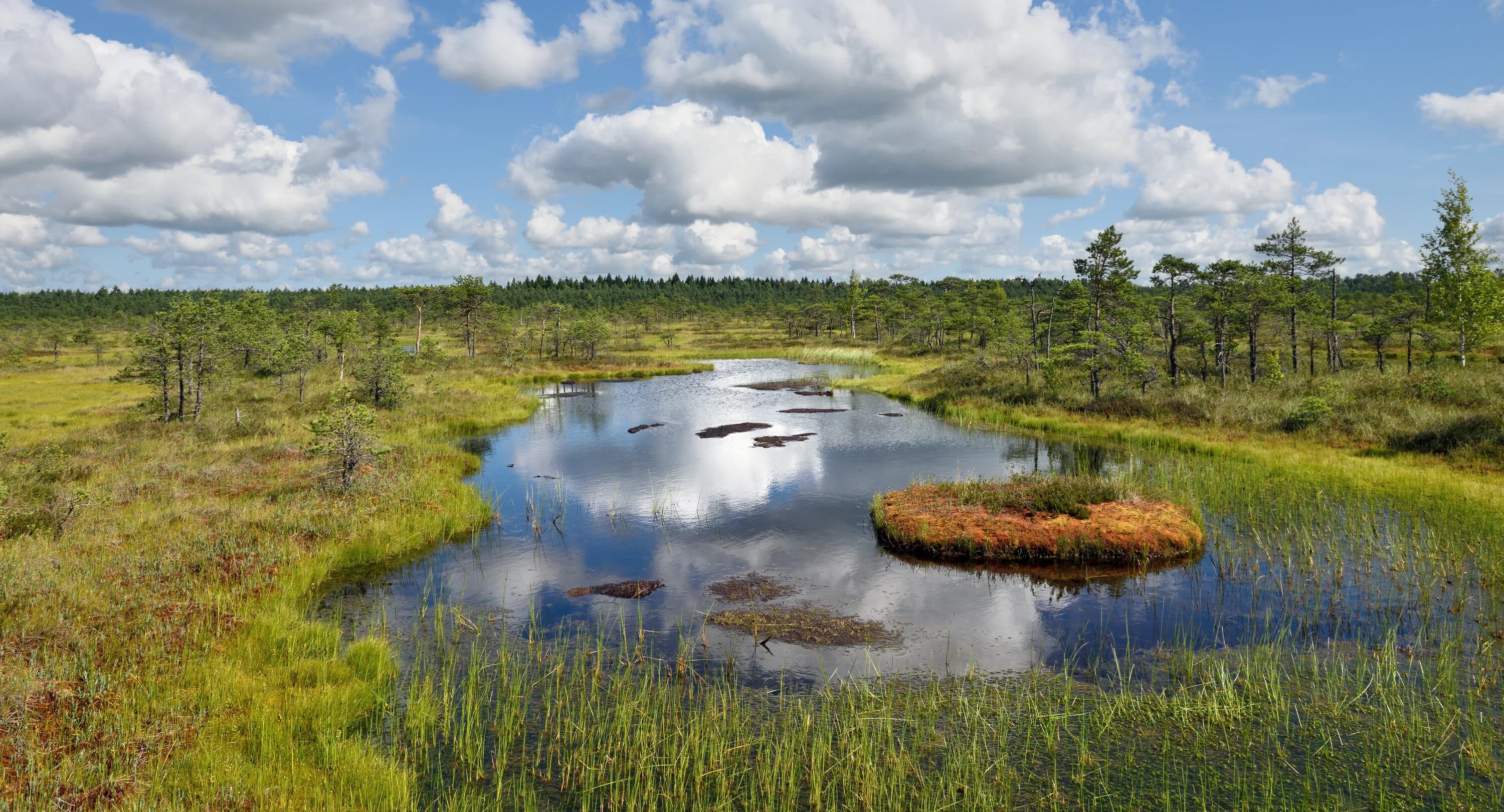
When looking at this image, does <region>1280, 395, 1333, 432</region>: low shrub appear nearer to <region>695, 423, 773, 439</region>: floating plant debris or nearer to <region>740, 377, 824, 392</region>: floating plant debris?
<region>695, 423, 773, 439</region>: floating plant debris

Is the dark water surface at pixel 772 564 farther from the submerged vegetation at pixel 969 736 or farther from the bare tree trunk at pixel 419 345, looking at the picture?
the bare tree trunk at pixel 419 345

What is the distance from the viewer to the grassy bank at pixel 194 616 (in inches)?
387

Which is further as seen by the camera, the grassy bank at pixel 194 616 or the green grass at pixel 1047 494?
the green grass at pixel 1047 494

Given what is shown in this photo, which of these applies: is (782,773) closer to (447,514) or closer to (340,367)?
(447,514)

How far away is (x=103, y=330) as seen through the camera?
130 metres

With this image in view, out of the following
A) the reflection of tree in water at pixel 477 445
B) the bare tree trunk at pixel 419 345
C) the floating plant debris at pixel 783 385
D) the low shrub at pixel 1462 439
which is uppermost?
the bare tree trunk at pixel 419 345

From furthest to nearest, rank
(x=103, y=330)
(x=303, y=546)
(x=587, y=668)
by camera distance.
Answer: (x=103, y=330) → (x=303, y=546) → (x=587, y=668)

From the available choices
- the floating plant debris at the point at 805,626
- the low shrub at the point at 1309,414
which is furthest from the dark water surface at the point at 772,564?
the low shrub at the point at 1309,414

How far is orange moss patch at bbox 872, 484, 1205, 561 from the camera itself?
2077 centimetres

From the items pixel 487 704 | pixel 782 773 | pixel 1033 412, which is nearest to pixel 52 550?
pixel 487 704

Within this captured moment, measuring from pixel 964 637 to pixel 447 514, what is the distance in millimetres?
17222

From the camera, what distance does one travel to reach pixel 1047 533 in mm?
21391

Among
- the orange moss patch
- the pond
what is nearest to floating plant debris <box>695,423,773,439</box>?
the pond

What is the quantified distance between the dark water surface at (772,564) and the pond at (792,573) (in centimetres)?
7
